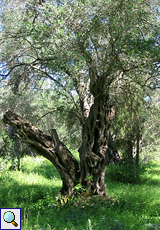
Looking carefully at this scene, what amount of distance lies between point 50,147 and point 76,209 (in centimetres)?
193

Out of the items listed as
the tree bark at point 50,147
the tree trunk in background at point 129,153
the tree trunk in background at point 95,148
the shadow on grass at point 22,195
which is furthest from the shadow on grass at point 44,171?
the tree trunk in background at point 95,148

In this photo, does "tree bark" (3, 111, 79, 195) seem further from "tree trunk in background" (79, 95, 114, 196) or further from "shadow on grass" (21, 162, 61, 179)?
"shadow on grass" (21, 162, 61, 179)

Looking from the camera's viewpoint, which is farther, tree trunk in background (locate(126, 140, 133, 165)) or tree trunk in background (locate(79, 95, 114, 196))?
tree trunk in background (locate(126, 140, 133, 165))

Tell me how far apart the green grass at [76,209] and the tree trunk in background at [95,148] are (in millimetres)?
550

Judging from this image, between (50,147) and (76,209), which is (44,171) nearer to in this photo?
(50,147)

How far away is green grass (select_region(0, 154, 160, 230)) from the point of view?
431 cm

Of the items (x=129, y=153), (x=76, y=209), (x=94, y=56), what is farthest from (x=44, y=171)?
(x=94, y=56)

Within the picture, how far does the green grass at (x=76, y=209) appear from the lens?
4312 millimetres

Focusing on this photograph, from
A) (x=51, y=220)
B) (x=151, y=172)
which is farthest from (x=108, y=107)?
(x=151, y=172)

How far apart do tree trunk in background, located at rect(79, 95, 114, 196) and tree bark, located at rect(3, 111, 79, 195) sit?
330mm

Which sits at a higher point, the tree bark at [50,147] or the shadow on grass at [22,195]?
the tree bark at [50,147]

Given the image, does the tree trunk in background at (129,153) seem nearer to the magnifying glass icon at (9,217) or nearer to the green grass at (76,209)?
the green grass at (76,209)

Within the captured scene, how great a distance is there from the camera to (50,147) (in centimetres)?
682

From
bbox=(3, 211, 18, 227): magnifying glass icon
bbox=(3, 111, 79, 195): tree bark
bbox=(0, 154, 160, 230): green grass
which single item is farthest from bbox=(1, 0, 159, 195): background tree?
bbox=(3, 211, 18, 227): magnifying glass icon
